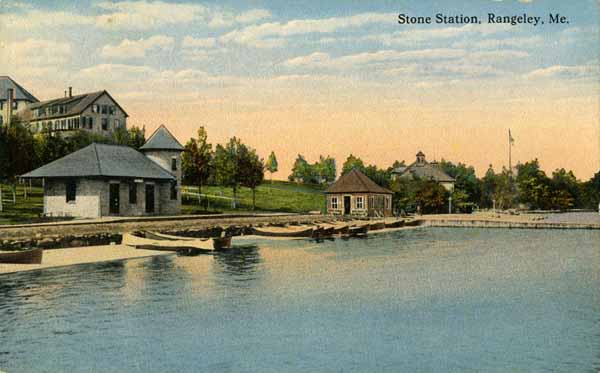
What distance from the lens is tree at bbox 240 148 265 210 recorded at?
59.2 metres

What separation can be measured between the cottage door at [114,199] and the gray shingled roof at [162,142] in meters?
7.37

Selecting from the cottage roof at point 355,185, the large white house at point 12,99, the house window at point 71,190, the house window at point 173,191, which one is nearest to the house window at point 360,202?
the cottage roof at point 355,185

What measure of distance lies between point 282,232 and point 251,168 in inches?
717

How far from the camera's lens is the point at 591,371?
12.4m

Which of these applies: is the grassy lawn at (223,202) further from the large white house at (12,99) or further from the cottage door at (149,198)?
the cottage door at (149,198)

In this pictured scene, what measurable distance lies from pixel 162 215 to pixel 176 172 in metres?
4.97

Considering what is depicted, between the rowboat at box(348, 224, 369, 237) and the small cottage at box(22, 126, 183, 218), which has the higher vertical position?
the small cottage at box(22, 126, 183, 218)

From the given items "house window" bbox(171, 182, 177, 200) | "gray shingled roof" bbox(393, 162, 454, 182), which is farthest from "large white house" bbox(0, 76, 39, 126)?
"gray shingled roof" bbox(393, 162, 454, 182)

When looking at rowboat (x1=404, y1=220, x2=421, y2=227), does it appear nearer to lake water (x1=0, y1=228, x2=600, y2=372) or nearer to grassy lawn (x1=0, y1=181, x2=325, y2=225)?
grassy lawn (x1=0, y1=181, x2=325, y2=225)

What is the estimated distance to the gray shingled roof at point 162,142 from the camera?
1921 inches

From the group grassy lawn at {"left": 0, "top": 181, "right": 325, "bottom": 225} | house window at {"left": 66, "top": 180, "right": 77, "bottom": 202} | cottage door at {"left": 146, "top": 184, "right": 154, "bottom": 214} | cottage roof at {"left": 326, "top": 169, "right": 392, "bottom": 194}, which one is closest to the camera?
grassy lawn at {"left": 0, "top": 181, "right": 325, "bottom": 225}

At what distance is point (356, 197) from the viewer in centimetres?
6275

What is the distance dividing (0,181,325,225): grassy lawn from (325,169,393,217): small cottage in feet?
14.9

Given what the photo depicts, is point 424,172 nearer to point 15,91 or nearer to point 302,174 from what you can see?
point 302,174
